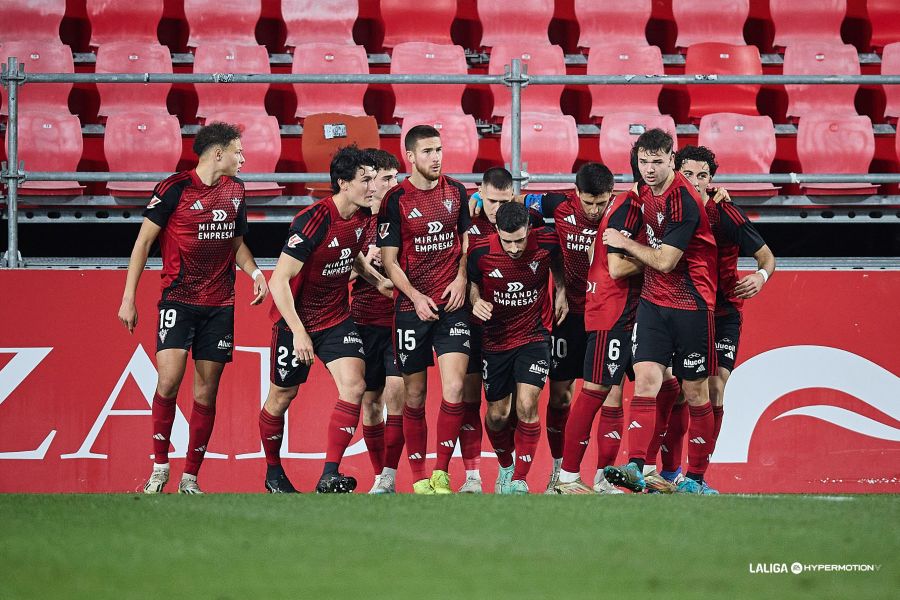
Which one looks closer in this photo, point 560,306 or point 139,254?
point 139,254

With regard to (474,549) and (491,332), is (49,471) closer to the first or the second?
(491,332)

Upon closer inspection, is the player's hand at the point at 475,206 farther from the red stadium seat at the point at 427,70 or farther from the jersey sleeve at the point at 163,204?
the red stadium seat at the point at 427,70

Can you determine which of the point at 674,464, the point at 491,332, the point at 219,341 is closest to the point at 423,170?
the point at 491,332

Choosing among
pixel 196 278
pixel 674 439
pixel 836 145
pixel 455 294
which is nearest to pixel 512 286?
pixel 455 294

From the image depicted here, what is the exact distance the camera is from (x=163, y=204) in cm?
690

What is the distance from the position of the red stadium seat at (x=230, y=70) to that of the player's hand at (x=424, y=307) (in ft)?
13.7

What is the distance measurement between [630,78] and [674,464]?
8.76 ft

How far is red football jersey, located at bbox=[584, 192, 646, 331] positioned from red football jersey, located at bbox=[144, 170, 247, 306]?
7.14 ft

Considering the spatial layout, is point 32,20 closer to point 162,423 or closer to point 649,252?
point 162,423

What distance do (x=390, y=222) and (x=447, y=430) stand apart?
1.26 meters

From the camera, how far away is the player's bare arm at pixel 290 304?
6.32 meters

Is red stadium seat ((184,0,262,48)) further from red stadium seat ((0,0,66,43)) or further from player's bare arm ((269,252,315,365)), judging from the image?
player's bare arm ((269,252,315,365))

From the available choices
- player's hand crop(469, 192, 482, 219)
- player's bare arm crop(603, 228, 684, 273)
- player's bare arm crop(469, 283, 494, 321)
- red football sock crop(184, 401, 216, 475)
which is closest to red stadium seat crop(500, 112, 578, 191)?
player's hand crop(469, 192, 482, 219)

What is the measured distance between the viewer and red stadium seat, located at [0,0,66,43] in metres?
10.8
